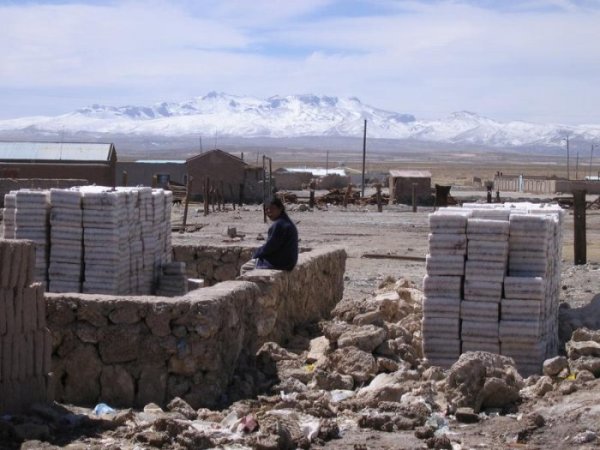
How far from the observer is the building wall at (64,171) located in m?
47.0

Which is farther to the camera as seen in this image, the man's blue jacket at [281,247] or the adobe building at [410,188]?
the adobe building at [410,188]

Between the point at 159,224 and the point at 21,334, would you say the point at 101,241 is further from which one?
the point at 21,334

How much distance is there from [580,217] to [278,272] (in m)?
10.4

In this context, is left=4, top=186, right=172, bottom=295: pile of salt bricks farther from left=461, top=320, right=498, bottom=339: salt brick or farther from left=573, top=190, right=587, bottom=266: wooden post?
left=573, top=190, right=587, bottom=266: wooden post

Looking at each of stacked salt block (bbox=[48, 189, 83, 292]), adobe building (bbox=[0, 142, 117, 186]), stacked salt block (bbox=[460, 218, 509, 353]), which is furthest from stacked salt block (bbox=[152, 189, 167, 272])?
adobe building (bbox=[0, 142, 117, 186])

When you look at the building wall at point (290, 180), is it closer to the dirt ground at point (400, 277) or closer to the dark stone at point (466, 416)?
the dirt ground at point (400, 277)

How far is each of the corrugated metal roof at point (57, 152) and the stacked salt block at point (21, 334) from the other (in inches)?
1738

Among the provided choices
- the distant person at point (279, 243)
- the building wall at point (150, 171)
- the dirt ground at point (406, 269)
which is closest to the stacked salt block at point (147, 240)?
the distant person at point (279, 243)

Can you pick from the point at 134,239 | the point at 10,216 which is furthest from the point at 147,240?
the point at 10,216

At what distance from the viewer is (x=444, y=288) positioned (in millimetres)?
10352

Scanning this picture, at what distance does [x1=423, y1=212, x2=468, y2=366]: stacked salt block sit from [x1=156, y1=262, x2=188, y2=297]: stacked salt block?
4107 millimetres

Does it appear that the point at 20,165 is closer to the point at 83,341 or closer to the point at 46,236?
the point at 46,236

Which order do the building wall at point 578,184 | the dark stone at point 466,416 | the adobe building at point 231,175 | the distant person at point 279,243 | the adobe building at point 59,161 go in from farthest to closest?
the building wall at point 578,184
the adobe building at point 231,175
the adobe building at point 59,161
the distant person at point 279,243
the dark stone at point 466,416

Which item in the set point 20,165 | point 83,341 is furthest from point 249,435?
point 20,165
